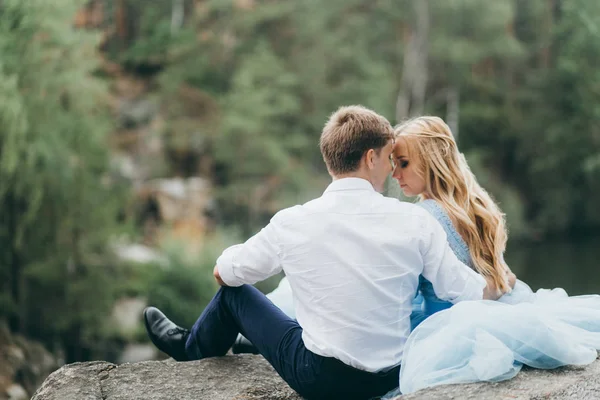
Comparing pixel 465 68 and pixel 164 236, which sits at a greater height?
pixel 465 68

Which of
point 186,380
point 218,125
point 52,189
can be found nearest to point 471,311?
point 186,380

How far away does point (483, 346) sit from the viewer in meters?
2.63

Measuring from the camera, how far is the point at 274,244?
2732mm

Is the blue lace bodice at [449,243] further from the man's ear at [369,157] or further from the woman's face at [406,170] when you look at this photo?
the man's ear at [369,157]

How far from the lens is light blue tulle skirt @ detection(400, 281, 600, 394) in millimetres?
2625

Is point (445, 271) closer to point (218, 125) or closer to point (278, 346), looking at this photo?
point (278, 346)

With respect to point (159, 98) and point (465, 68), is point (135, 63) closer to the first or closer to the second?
point (159, 98)

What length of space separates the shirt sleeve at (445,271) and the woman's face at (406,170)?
0.52 metres

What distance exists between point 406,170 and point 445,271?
62cm

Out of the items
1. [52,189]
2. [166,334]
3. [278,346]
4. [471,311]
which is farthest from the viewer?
[52,189]

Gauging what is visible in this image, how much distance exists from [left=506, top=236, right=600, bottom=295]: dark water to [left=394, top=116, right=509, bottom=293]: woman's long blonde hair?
13.2m

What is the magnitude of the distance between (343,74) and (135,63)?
6.10 m

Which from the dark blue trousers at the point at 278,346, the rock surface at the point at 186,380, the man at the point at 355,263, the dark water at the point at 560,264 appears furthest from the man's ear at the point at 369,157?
the dark water at the point at 560,264

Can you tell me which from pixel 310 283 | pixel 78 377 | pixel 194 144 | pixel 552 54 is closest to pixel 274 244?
pixel 310 283
